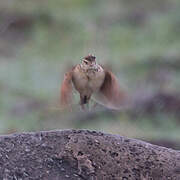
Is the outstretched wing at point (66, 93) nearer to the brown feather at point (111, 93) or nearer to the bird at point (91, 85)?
the bird at point (91, 85)

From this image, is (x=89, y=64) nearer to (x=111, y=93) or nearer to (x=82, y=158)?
(x=111, y=93)

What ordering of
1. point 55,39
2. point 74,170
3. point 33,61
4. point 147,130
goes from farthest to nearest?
point 55,39, point 33,61, point 147,130, point 74,170

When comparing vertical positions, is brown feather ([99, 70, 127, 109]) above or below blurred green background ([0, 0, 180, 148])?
above

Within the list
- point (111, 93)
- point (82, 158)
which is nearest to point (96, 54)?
point (111, 93)

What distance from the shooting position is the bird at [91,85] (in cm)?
577

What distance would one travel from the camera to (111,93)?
19.7 ft

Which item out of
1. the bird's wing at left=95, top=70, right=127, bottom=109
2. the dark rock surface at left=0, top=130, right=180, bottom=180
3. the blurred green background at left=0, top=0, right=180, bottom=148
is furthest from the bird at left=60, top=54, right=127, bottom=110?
the blurred green background at left=0, top=0, right=180, bottom=148

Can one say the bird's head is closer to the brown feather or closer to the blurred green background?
the brown feather

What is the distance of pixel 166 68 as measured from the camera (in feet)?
40.8

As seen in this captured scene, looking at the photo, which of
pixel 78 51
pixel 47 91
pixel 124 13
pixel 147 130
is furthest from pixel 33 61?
pixel 147 130

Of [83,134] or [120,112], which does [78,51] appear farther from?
[83,134]

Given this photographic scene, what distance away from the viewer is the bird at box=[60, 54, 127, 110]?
5766mm

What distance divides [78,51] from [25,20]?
2407mm

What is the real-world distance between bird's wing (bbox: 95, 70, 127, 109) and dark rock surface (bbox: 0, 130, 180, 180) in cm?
66
